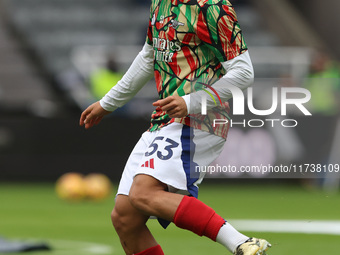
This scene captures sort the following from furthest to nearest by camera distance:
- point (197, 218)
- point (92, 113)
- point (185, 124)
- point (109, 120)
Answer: point (109, 120), point (92, 113), point (185, 124), point (197, 218)

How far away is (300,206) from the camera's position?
33.8 feet

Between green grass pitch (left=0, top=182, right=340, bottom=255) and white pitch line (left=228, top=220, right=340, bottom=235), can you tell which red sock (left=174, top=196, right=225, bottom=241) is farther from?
white pitch line (left=228, top=220, right=340, bottom=235)

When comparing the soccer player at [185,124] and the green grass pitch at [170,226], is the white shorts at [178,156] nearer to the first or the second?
the soccer player at [185,124]

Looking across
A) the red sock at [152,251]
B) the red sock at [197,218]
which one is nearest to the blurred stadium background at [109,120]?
the red sock at [152,251]

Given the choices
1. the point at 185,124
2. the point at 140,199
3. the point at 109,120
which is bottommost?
the point at 140,199

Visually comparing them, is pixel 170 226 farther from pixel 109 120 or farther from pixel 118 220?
pixel 109 120

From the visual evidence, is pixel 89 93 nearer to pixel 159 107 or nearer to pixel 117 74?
pixel 117 74

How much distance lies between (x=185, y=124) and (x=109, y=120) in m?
8.85

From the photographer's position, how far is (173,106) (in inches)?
162

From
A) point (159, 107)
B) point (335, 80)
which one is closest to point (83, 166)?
point (335, 80)

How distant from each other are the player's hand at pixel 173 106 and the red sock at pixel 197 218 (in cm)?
44

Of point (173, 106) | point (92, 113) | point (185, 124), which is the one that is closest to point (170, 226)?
point (92, 113)

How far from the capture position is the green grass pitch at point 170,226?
642cm

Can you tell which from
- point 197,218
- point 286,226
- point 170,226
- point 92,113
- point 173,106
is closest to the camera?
point 173,106
